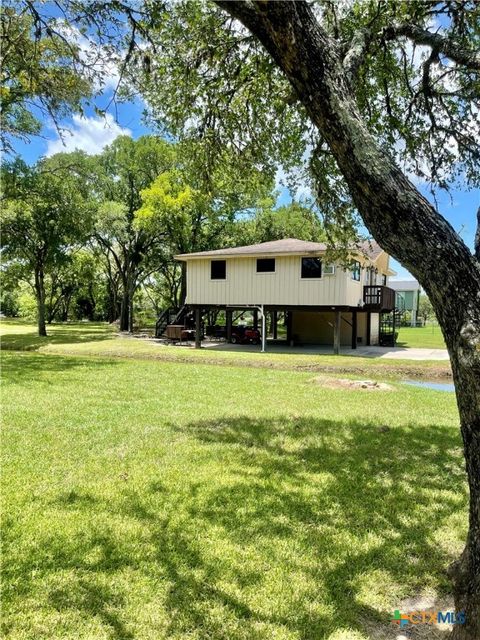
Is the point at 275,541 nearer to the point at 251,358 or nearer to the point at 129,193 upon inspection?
the point at 251,358

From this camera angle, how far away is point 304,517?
342cm

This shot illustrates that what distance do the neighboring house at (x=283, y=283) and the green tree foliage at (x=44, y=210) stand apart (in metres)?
5.46

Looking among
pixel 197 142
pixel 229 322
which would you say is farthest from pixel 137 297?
pixel 197 142

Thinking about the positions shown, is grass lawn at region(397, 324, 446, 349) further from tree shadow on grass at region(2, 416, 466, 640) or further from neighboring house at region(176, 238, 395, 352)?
tree shadow on grass at region(2, 416, 466, 640)

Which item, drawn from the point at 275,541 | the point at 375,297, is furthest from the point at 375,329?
the point at 275,541

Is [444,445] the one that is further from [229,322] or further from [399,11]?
[229,322]

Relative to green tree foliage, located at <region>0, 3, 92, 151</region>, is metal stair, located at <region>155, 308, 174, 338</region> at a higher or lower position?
lower

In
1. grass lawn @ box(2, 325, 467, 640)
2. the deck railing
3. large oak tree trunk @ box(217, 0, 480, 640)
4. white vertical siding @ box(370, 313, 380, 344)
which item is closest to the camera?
large oak tree trunk @ box(217, 0, 480, 640)

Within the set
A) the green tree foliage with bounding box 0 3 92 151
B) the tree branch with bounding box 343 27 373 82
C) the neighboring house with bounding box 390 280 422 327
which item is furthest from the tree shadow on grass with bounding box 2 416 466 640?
the neighboring house with bounding box 390 280 422 327

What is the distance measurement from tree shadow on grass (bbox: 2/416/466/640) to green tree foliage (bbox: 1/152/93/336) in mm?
17062

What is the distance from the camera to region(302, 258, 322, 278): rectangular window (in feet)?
60.3

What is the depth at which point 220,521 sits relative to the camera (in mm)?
3311

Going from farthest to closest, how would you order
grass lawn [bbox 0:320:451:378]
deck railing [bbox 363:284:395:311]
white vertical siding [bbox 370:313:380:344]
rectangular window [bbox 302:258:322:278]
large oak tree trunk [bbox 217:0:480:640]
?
white vertical siding [bbox 370:313:380:344] → deck railing [bbox 363:284:395:311] → rectangular window [bbox 302:258:322:278] → grass lawn [bbox 0:320:451:378] → large oak tree trunk [bbox 217:0:480:640]

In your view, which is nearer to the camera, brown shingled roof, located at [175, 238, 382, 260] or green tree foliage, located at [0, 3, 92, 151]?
green tree foliage, located at [0, 3, 92, 151]
